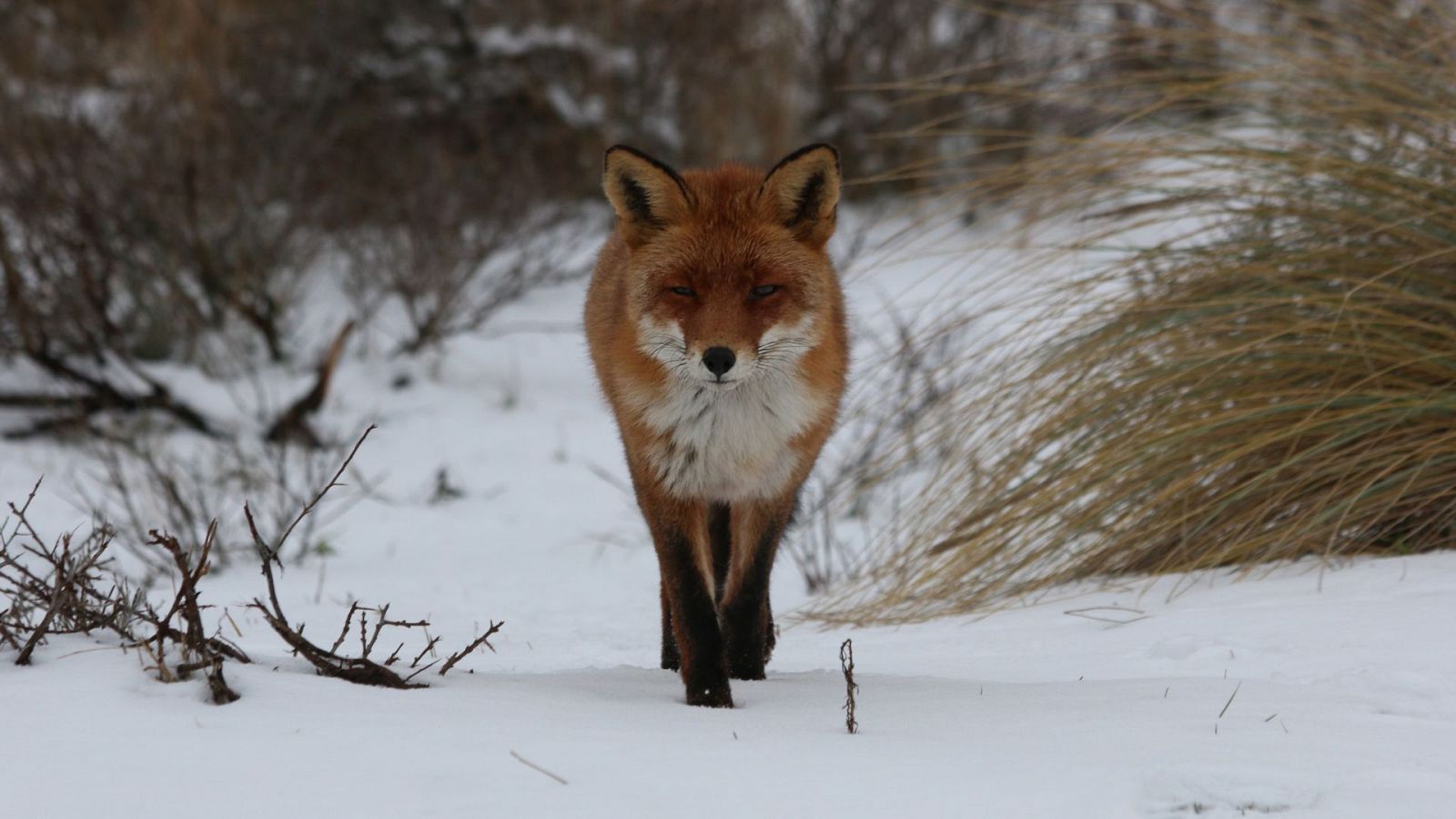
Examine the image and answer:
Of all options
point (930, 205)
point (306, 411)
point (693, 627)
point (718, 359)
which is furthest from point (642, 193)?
point (930, 205)

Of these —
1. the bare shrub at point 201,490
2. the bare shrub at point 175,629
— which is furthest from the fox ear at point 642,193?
the bare shrub at point 201,490

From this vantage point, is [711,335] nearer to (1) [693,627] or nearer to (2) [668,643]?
(1) [693,627]

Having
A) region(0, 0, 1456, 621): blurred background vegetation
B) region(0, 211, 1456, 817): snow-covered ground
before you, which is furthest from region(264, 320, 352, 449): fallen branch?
region(0, 211, 1456, 817): snow-covered ground

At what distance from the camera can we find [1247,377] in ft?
14.2

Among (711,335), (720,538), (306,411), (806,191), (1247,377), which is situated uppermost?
(306,411)

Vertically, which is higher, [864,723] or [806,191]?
[806,191]

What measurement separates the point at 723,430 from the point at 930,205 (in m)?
8.27

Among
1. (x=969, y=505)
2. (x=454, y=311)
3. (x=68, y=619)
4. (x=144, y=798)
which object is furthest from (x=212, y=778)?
(x=454, y=311)

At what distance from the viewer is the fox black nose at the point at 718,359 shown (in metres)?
2.94

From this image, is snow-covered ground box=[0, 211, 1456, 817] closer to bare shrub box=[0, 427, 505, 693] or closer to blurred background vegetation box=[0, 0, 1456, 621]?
bare shrub box=[0, 427, 505, 693]

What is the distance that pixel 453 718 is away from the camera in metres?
2.52

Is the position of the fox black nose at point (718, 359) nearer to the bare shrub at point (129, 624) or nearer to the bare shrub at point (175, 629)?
the bare shrub at point (175, 629)

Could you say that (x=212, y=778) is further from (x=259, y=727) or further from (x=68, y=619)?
(x=68, y=619)

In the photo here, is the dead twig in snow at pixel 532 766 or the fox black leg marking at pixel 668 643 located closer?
the dead twig in snow at pixel 532 766
